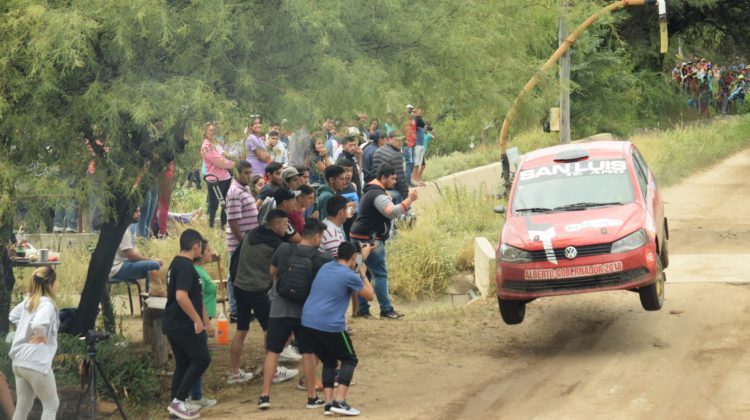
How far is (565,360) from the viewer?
43.4 ft

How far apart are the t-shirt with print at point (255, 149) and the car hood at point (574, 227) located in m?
4.82

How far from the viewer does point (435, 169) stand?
28.9 m

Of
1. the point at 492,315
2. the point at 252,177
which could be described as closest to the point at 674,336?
the point at 492,315

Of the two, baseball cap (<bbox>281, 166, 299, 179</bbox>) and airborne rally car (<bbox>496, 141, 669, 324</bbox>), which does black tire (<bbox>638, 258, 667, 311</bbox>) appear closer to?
airborne rally car (<bbox>496, 141, 669, 324</bbox>)

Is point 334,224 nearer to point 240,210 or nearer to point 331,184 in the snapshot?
point 240,210

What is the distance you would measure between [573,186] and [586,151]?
0.71 meters

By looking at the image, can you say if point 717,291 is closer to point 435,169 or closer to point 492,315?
point 492,315

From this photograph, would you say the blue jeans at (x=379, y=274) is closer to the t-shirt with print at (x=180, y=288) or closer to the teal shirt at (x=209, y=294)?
the teal shirt at (x=209, y=294)

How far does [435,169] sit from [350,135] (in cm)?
1094

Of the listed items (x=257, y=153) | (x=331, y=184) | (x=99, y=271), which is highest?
(x=257, y=153)

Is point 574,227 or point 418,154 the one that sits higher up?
point 418,154

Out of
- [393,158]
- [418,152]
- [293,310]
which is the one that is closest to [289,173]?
[293,310]

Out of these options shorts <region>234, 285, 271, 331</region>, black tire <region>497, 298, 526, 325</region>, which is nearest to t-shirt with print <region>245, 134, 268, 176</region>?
black tire <region>497, 298, 526, 325</region>

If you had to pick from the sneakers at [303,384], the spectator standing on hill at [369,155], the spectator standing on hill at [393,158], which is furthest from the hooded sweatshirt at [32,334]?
the spectator standing on hill at [369,155]
